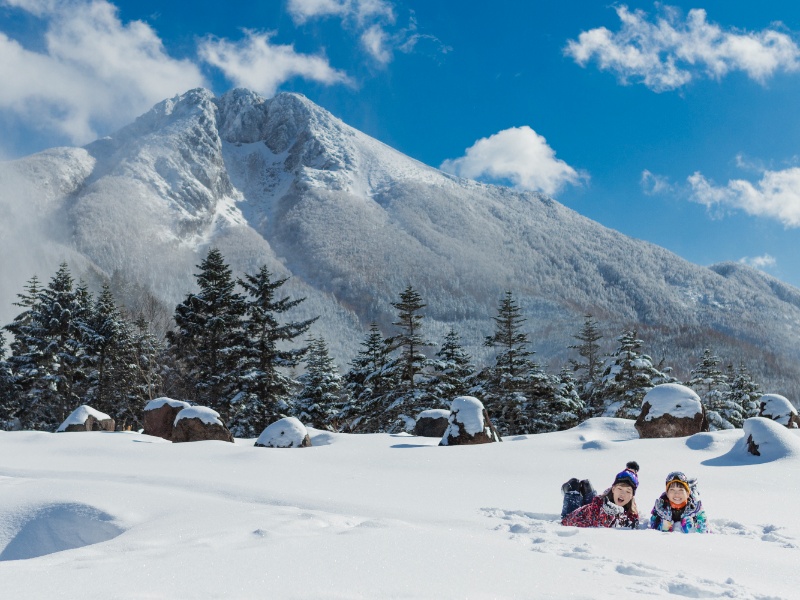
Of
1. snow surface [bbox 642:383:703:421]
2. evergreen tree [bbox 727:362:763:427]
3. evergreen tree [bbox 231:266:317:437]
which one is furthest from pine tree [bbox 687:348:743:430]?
evergreen tree [bbox 231:266:317:437]

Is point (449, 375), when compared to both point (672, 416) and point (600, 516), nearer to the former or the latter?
point (672, 416)

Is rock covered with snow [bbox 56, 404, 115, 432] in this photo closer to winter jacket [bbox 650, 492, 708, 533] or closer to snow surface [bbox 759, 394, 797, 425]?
winter jacket [bbox 650, 492, 708, 533]

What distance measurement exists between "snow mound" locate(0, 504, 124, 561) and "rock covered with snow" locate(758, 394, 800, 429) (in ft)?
56.7

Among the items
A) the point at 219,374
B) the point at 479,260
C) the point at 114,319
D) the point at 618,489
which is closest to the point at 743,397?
the point at 219,374

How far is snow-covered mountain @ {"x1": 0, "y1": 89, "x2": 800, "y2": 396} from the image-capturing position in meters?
135

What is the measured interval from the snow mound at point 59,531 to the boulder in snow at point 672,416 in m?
12.2

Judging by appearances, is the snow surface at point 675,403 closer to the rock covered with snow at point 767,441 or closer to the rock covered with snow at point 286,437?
the rock covered with snow at point 767,441

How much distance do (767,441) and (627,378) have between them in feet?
63.4

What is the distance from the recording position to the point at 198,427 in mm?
15117

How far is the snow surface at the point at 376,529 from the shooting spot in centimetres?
311

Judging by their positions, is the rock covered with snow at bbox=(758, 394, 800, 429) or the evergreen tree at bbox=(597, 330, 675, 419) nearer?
the rock covered with snow at bbox=(758, 394, 800, 429)

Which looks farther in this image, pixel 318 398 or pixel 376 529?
pixel 318 398

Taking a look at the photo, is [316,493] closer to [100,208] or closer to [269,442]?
[269,442]

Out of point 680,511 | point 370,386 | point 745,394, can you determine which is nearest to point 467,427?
point 680,511
